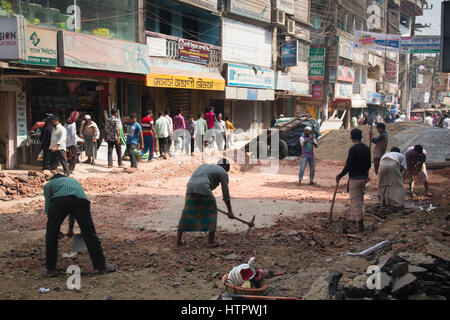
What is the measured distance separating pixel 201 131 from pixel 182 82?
9.43 feet

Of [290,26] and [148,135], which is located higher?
[290,26]

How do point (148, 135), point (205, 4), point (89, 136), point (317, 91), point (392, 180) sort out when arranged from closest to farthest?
1. point (392, 180)
2. point (89, 136)
3. point (148, 135)
4. point (205, 4)
5. point (317, 91)

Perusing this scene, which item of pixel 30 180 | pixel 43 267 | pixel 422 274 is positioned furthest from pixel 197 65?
pixel 422 274

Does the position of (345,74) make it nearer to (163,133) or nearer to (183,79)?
(183,79)

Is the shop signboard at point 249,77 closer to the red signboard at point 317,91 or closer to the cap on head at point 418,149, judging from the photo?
the red signboard at point 317,91

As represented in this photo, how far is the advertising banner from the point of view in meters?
23.4

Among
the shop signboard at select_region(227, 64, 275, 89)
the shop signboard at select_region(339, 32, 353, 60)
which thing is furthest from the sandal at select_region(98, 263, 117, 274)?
the shop signboard at select_region(339, 32, 353, 60)

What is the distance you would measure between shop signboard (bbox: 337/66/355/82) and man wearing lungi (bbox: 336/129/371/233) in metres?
26.8

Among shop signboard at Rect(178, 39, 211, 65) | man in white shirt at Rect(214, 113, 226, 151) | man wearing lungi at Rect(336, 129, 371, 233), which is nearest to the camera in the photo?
man wearing lungi at Rect(336, 129, 371, 233)

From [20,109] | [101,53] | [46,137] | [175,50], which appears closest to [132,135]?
[46,137]

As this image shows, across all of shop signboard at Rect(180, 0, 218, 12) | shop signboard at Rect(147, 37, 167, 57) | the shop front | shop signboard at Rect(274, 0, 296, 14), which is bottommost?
the shop front

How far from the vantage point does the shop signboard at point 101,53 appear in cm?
1295

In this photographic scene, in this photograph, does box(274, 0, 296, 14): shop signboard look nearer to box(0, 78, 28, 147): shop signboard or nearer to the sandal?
box(0, 78, 28, 147): shop signboard

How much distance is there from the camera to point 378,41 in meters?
23.7
